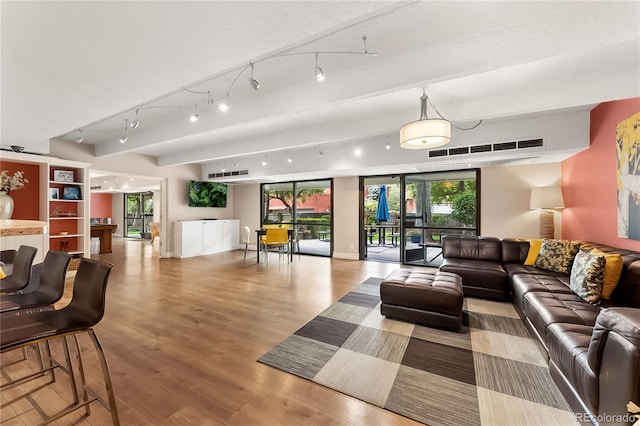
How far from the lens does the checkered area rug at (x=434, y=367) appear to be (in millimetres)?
1661

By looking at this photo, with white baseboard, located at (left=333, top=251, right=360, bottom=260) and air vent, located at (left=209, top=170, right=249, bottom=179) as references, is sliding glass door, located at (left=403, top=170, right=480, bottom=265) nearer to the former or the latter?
white baseboard, located at (left=333, top=251, right=360, bottom=260)

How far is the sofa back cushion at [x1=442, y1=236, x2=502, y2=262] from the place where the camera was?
4292 millimetres

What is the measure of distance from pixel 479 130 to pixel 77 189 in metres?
7.71

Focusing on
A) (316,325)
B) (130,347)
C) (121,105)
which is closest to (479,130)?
(316,325)

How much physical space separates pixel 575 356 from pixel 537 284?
1.59 m

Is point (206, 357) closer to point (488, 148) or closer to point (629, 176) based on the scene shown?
point (629, 176)

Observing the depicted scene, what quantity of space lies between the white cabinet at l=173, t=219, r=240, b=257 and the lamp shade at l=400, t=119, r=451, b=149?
6357 mm

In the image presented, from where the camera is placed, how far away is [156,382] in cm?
194

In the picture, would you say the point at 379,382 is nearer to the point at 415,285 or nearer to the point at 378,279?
the point at 415,285

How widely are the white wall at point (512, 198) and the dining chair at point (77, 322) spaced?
6236mm

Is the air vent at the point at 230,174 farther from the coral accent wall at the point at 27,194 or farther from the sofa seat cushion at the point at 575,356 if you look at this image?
the sofa seat cushion at the point at 575,356

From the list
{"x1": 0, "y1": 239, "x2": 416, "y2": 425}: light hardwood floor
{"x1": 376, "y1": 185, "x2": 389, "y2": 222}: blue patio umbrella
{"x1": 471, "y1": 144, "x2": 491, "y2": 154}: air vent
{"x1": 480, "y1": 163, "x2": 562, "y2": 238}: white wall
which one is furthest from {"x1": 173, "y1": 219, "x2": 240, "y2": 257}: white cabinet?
{"x1": 480, "y1": 163, "x2": 562, "y2": 238}: white wall

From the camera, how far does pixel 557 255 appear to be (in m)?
3.40

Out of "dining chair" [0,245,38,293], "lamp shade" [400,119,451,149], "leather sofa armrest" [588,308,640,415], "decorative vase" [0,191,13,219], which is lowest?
"leather sofa armrest" [588,308,640,415]
